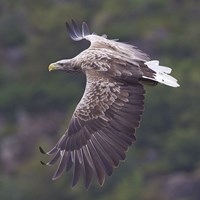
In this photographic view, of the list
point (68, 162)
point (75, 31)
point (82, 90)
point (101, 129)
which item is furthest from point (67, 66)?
point (82, 90)

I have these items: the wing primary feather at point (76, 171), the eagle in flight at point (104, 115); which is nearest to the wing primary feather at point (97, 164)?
the eagle in flight at point (104, 115)

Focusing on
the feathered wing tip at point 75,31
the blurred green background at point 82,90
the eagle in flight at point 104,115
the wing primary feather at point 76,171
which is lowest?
the wing primary feather at point 76,171

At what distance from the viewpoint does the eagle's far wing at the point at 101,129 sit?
15.3 m

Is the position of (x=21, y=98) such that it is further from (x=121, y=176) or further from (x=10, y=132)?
(x=121, y=176)

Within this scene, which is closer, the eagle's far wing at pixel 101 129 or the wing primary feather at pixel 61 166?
the wing primary feather at pixel 61 166

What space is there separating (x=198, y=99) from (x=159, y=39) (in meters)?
6.95

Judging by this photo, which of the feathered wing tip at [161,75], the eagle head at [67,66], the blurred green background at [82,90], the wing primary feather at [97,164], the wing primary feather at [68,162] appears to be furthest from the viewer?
the blurred green background at [82,90]

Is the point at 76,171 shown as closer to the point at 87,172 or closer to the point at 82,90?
the point at 87,172

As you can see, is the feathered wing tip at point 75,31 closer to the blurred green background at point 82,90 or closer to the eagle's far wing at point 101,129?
the eagle's far wing at point 101,129

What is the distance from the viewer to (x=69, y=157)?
15.4 m

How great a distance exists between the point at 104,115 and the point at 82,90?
31924 millimetres

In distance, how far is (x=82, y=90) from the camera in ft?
156

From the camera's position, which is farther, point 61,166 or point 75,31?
point 75,31

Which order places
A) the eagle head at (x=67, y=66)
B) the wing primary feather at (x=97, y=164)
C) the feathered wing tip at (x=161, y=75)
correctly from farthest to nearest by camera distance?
the eagle head at (x=67, y=66) < the feathered wing tip at (x=161, y=75) < the wing primary feather at (x=97, y=164)
